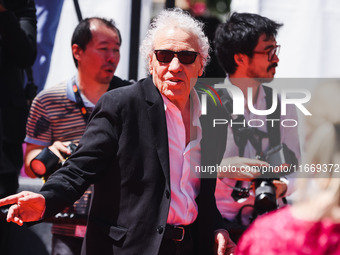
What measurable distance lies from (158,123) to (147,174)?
227 millimetres

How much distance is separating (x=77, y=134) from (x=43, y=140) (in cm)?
20

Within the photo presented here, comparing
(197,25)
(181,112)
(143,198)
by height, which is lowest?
(143,198)

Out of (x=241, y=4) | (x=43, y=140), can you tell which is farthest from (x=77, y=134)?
(x=241, y=4)

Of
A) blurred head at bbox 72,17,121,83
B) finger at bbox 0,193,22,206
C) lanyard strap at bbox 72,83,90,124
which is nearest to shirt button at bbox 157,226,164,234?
finger at bbox 0,193,22,206

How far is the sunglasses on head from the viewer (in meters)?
2.78

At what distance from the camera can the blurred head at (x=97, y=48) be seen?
12.5ft

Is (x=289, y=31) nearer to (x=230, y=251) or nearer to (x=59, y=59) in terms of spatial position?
(x=59, y=59)

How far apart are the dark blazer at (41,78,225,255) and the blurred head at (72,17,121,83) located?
1.16m

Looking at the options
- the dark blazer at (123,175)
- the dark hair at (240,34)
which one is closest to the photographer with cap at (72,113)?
the dark hair at (240,34)

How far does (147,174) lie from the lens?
2.59 meters

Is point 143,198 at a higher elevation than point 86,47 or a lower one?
lower

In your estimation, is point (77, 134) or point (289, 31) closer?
point (77, 134)

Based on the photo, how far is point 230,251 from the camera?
2.79 meters

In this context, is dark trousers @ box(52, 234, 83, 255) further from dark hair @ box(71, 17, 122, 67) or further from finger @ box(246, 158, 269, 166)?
dark hair @ box(71, 17, 122, 67)
